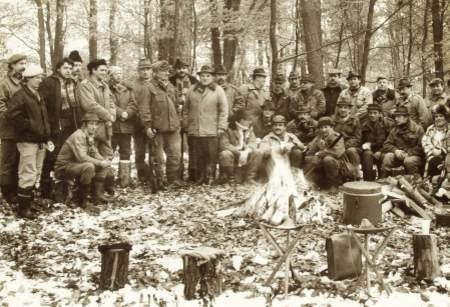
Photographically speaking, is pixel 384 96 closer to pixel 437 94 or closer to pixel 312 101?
pixel 437 94

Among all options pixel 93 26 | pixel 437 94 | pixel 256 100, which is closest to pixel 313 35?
pixel 256 100

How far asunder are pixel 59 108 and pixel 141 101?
1.88 meters

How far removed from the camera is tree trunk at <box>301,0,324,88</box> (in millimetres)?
14227

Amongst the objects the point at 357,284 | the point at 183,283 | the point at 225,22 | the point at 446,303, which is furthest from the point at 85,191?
the point at 225,22

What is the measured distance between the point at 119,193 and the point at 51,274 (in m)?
4.11

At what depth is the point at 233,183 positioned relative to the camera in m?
11.1

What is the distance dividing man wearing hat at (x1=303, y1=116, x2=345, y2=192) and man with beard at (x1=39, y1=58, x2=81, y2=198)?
14.5 ft

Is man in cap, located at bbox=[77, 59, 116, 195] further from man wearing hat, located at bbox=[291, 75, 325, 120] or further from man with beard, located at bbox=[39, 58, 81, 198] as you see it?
man wearing hat, located at bbox=[291, 75, 325, 120]

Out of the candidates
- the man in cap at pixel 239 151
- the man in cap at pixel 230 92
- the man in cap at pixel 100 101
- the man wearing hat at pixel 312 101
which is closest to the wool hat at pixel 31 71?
the man in cap at pixel 100 101

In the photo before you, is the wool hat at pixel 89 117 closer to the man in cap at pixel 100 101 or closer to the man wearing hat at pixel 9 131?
the man in cap at pixel 100 101

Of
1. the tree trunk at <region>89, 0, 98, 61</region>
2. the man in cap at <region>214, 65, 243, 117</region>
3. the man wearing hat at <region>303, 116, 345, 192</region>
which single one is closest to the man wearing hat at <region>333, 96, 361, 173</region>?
the man wearing hat at <region>303, 116, 345, 192</region>

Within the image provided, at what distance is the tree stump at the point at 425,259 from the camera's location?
5.94 metres

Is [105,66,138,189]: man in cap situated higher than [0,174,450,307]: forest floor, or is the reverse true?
[105,66,138,189]: man in cap

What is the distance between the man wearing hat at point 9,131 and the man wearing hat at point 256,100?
4.73 meters
